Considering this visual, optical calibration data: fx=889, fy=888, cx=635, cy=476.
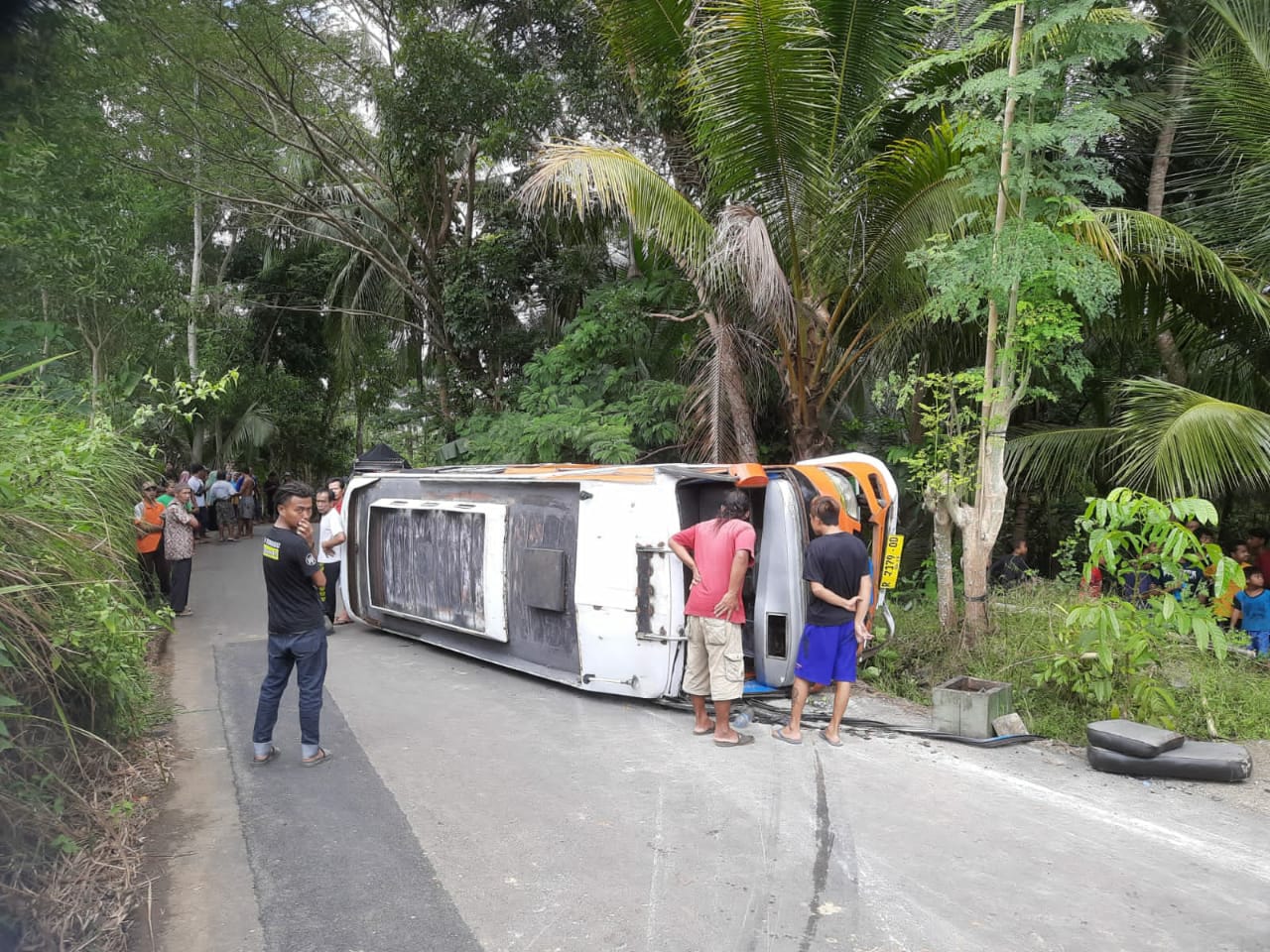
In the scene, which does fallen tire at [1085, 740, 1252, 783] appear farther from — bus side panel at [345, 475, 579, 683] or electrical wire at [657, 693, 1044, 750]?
bus side panel at [345, 475, 579, 683]

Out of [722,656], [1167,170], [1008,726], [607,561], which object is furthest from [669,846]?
[1167,170]

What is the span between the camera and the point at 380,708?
22.2 feet

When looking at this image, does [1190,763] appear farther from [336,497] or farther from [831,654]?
[336,497]

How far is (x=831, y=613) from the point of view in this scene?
5758 mm

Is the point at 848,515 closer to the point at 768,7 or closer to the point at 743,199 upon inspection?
the point at 743,199

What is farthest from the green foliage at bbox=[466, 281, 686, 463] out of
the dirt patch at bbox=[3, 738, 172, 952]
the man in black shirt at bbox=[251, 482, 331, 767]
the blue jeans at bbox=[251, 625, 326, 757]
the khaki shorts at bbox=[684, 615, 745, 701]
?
the dirt patch at bbox=[3, 738, 172, 952]

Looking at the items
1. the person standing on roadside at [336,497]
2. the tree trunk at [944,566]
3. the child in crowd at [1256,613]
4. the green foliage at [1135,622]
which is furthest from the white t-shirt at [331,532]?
the child in crowd at [1256,613]

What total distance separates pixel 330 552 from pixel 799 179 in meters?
6.34

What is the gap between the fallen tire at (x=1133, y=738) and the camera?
5230 millimetres

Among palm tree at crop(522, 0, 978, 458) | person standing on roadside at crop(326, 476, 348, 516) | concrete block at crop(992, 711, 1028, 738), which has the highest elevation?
palm tree at crop(522, 0, 978, 458)

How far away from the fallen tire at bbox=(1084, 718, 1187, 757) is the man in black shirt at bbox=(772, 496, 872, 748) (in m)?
1.47

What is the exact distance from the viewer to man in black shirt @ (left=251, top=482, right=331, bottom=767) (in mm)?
5336

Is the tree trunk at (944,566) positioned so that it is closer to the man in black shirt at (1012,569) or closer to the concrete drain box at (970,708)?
the concrete drain box at (970,708)

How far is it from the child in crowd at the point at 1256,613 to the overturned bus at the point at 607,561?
11.6 feet
